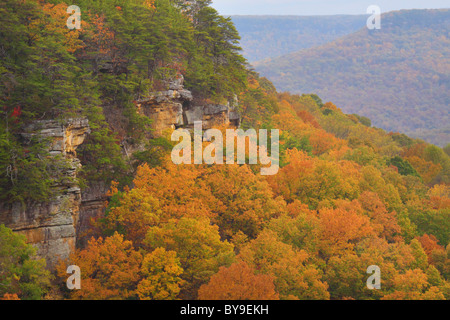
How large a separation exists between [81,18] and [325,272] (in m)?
28.2

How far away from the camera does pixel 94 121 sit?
33375 millimetres

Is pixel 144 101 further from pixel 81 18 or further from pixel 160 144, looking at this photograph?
pixel 81 18

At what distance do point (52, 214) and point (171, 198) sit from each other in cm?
874

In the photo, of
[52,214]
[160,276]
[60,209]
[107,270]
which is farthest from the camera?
[60,209]

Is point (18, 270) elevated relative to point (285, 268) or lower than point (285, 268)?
elevated

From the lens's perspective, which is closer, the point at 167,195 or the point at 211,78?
the point at 167,195

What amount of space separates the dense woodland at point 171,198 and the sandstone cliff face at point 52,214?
84 cm

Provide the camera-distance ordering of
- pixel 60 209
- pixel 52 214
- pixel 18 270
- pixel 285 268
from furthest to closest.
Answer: pixel 60 209 → pixel 52 214 → pixel 285 268 → pixel 18 270

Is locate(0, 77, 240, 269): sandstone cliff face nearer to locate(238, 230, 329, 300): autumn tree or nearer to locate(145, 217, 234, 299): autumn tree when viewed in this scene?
locate(145, 217, 234, 299): autumn tree

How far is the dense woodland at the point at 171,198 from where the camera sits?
1017 inches

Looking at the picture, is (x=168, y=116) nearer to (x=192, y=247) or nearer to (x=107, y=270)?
(x=192, y=247)

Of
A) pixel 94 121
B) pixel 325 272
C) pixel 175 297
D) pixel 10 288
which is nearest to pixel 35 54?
pixel 94 121

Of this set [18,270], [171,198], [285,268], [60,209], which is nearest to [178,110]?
[171,198]

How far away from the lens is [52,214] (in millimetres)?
27625
